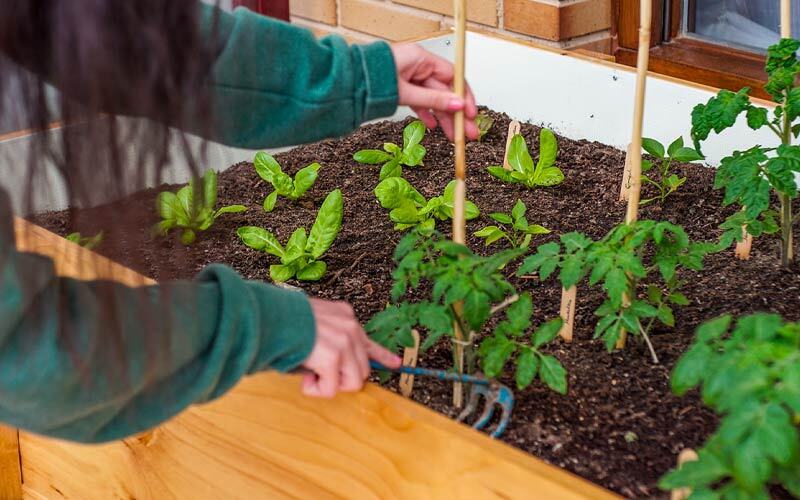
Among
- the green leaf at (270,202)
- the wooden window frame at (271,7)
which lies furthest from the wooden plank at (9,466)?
the wooden window frame at (271,7)

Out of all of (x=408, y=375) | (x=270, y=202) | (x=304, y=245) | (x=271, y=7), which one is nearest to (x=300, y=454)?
(x=408, y=375)

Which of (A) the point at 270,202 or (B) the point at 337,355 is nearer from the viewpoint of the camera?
(B) the point at 337,355

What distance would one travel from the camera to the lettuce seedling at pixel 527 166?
188cm

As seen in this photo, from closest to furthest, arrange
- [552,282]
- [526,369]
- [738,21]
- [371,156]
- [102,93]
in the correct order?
[102,93] < [526,369] < [552,282] < [371,156] < [738,21]

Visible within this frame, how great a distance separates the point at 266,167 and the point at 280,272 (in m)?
0.36

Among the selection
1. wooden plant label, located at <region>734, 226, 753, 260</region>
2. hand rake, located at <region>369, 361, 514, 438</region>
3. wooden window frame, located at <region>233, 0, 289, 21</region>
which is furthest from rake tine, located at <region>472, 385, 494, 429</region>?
wooden window frame, located at <region>233, 0, 289, 21</region>

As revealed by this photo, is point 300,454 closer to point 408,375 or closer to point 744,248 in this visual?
point 408,375

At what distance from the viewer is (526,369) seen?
1.16 meters

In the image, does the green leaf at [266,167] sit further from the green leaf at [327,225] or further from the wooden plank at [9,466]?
the wooden plank at [9,466]

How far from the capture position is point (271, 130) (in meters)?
1.20

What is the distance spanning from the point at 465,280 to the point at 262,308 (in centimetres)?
24

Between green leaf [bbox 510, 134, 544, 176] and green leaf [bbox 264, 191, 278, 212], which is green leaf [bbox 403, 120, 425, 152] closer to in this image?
green leaf [bbox 510, 134, 544, 176]

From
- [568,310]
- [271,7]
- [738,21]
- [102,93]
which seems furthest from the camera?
[271,7]

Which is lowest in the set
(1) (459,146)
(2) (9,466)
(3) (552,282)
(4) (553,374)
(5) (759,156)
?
(2) (9,466)
